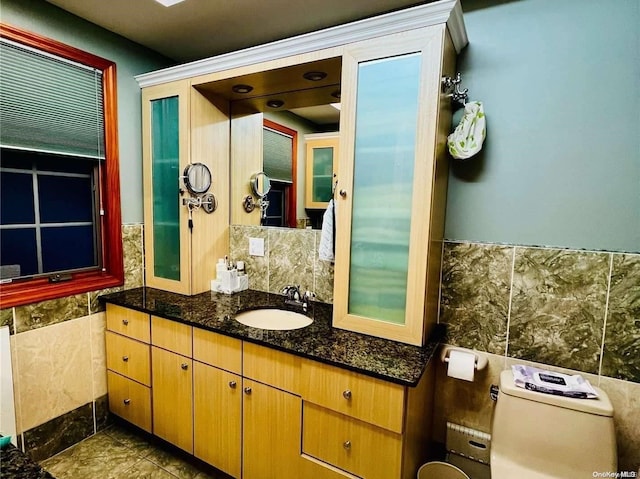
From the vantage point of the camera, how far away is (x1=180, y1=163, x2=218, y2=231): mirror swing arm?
2.11 metres

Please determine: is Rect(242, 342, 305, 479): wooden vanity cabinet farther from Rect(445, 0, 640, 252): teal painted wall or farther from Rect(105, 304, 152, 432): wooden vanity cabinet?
Rect(445, 0, 640, 252): teal painted wall

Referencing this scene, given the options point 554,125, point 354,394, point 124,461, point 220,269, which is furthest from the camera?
point 220,269

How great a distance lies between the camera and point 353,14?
1849 millimetres

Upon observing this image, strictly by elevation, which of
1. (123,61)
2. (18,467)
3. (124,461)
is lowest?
(124,461)

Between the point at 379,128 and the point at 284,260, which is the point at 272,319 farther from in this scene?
the point at 379,128

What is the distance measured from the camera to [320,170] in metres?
2.05

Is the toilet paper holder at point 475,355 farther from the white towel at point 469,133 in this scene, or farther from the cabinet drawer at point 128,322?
the cabinet drawer at point 128,322

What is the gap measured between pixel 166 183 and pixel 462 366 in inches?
80.0

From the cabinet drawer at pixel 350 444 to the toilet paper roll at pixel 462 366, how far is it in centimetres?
44

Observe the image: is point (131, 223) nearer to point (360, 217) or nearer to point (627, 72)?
point (360, 217)

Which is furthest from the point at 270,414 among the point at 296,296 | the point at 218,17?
the point at 218,17

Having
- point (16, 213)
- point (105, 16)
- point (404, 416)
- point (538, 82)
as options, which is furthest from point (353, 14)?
point (16, 213)

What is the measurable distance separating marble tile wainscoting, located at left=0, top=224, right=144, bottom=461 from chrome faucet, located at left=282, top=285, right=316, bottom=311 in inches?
43.5

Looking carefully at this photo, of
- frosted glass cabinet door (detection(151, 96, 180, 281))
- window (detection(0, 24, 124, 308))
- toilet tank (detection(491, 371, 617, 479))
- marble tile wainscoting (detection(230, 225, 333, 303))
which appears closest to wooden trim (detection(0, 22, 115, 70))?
window (detection(0, 24, 124, 308))
